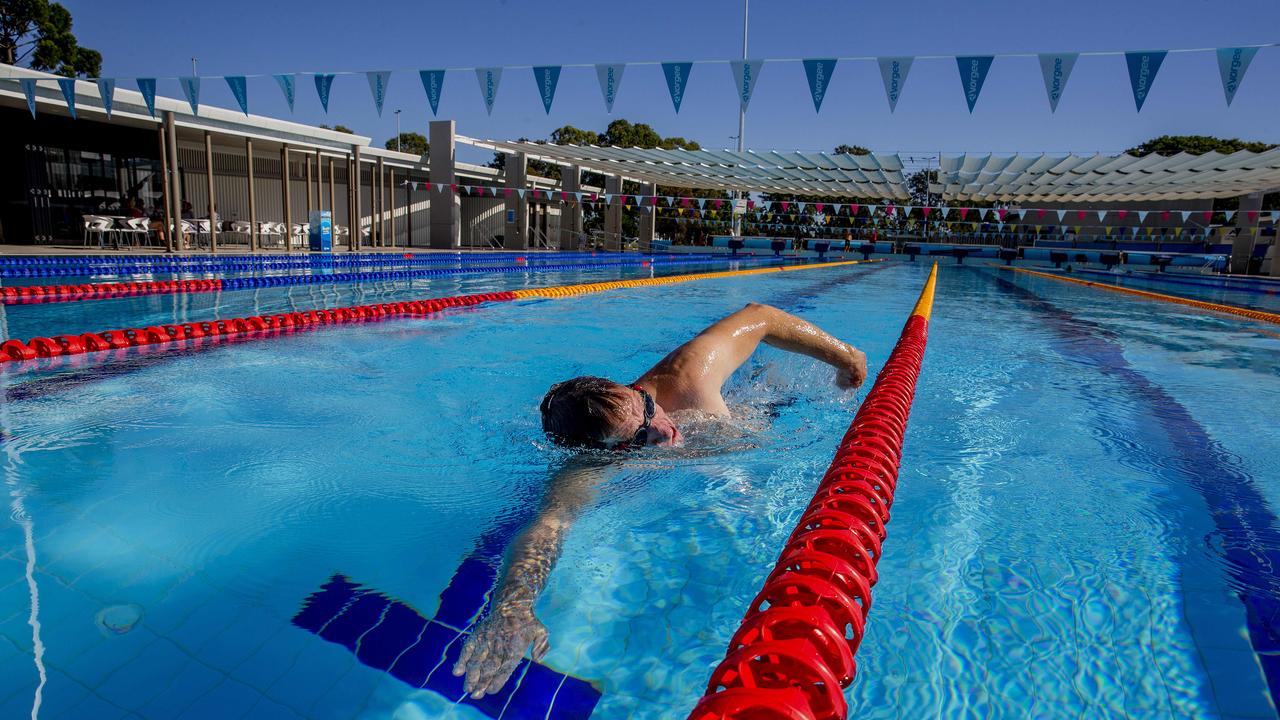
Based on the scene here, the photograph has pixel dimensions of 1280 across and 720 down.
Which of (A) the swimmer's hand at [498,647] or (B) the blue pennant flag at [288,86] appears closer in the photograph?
(A) the swimmer's hand at [498,647]

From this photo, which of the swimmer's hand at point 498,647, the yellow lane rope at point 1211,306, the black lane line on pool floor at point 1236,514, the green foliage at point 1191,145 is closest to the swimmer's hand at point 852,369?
the black lane line on pool floor at point 1236,514

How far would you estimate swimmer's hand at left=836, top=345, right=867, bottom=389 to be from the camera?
10.0ft

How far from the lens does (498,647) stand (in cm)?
161

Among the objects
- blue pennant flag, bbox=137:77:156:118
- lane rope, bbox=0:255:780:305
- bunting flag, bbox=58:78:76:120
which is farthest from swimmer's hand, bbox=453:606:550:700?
bunting flag, bbox=58:78:76:120

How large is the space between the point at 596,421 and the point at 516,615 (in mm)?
672

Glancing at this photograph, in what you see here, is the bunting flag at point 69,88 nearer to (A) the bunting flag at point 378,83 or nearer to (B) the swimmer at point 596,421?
(A) the bunting flag at point 378,83

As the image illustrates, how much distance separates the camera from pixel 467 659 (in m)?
1.60

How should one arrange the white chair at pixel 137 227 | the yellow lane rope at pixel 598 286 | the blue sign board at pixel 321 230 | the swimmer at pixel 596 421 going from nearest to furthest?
the swimmer at pixel 596 421 < the yellow lane rope at pixel 598 286 < the white chair at pixel 137 227 < the blue sign board at pixel 321 230

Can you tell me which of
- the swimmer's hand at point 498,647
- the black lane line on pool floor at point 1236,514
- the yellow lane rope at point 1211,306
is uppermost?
the yellow lane rope at point 1211,306

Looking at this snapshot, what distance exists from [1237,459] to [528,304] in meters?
7.10

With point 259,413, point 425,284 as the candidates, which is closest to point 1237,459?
point 259,413

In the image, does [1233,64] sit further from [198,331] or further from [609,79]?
[198,331]

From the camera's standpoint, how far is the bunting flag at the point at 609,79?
10.3 meters

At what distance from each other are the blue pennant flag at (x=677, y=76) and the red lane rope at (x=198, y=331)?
4611 millimetres
